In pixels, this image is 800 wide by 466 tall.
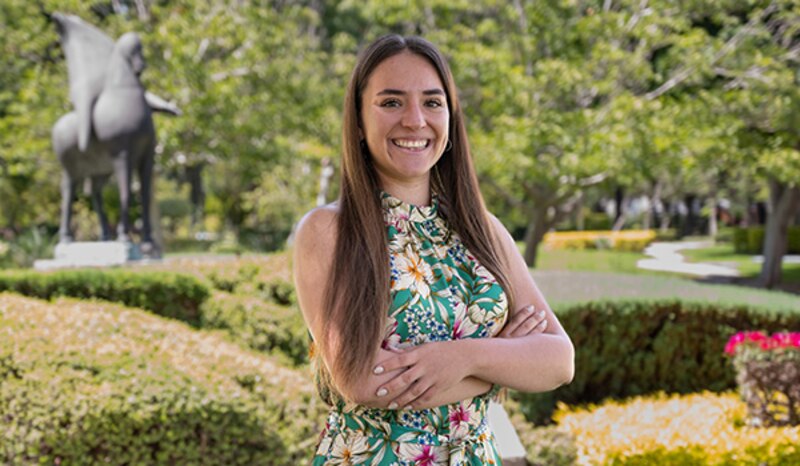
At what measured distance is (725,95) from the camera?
11.8m

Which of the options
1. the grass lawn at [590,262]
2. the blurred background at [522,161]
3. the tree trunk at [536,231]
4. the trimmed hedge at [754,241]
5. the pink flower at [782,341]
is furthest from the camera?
the trimmed hedge at [754,241]

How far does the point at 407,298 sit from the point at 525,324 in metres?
0.35


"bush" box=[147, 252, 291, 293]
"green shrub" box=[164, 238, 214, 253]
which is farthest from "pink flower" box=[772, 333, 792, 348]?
"green shrub" box=[164, 238, 214, 253]

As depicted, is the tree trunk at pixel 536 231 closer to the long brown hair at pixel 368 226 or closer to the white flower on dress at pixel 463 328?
the long brown hair at pixel 368 226

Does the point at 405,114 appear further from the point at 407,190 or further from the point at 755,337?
the point at 755,337

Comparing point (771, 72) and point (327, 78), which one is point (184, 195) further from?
point (771, 72)

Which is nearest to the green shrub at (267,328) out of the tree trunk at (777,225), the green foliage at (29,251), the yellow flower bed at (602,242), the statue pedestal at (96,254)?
the statue pedestal at (96,254)

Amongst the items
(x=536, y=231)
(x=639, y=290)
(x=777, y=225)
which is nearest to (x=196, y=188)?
(x=536, y=231)

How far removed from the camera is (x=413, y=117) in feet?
6.32

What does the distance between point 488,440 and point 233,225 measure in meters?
29.6

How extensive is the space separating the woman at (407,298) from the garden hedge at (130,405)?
6.40ft

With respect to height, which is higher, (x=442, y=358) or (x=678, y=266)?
(x=442, y=358)

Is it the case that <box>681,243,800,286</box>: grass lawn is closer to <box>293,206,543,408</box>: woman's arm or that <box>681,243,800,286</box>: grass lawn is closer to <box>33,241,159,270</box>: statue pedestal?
<box>33,241,159,270</box>: statue pedestal

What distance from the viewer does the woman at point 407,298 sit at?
1.83m
